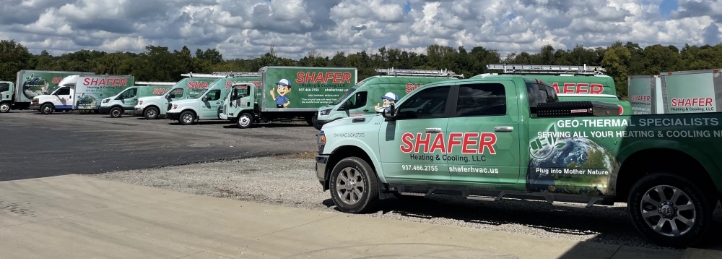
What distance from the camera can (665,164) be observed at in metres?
6.80

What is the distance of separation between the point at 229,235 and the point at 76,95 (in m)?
39.2

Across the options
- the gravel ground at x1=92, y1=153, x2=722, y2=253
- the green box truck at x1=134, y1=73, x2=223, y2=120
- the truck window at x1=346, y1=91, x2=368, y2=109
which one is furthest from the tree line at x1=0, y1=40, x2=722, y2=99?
the gravel ground at x1=92, y1=153, x2=722, y2=253

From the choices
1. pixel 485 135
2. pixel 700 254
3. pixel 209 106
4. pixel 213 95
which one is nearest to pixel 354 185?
pixel 485 135

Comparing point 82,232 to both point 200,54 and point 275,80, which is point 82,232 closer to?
point 275,80

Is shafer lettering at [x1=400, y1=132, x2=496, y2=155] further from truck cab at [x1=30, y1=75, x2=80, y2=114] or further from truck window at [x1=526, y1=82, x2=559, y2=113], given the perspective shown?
truck cab at [x1=30, y1=75, x2=80, y2=114]

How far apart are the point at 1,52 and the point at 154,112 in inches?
1552

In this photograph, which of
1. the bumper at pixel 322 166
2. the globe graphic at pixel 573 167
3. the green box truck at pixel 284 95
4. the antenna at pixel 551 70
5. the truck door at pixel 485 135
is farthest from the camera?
the green box truck at pixel 284 95

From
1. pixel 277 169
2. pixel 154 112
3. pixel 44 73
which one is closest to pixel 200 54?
pixel 44 73

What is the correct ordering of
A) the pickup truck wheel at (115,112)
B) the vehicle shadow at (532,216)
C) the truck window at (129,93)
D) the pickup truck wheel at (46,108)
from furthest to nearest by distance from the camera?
the pickup truck wheel at (46,108), the truck window at (129,93), the pickup truck wheel at (115,112), the vehicle shadow at (532,216)

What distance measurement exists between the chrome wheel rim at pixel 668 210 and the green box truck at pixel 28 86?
4416 cm

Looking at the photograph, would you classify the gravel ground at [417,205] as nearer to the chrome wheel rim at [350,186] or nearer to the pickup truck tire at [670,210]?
the pickup truck tire at [670,210]

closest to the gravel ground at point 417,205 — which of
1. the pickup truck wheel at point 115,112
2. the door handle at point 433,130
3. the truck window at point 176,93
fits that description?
the door handle at point 433,130

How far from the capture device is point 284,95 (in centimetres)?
3023

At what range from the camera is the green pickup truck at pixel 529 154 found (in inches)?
256
